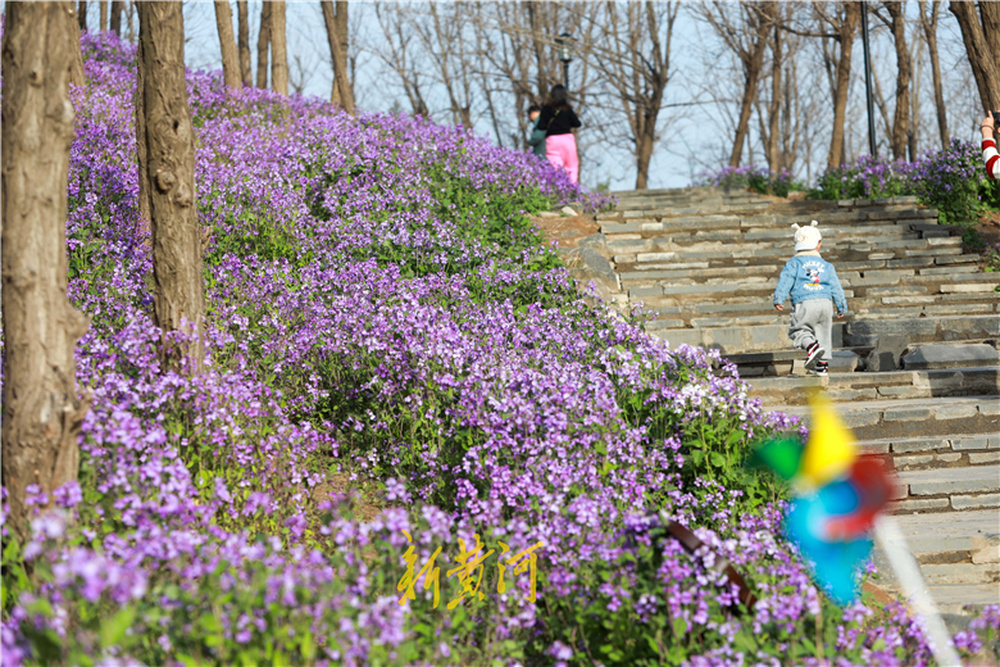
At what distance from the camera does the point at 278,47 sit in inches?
574

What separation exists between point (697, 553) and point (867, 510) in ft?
1.93

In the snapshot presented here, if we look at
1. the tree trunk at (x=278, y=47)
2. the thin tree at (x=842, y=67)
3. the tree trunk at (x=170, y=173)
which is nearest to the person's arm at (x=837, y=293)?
the tree trunk at (x=170, y=173)

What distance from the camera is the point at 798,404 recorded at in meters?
6.66

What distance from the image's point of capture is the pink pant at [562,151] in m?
13.8

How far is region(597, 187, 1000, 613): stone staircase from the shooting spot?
5.33 metres

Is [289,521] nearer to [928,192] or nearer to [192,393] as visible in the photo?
[192,393]

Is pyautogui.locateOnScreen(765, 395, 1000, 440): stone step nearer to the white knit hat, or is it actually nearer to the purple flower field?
the purple flower field

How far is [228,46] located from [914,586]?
40.5 ft

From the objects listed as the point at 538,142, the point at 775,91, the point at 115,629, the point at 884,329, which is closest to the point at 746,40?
the point at 775,91

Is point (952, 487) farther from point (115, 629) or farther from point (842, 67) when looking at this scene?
point (842, 67)

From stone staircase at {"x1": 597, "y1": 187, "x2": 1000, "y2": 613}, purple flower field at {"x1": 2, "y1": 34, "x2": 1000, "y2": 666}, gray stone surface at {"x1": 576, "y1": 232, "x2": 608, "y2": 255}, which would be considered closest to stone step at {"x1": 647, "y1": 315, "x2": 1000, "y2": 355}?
stone staircase at {"x1": 597, "y1": 187, "x2": 1000, "y2": 613}

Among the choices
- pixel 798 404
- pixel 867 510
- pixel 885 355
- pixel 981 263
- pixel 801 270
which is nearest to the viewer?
pixel 867 510

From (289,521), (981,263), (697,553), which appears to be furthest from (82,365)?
(981,263)

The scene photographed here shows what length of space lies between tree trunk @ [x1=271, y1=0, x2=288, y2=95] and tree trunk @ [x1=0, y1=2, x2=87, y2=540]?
37.4ft
